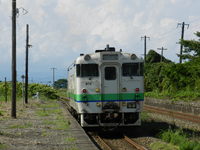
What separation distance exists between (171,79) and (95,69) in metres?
25.3

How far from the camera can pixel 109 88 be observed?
14.6 meters

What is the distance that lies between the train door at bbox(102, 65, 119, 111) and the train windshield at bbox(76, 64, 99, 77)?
0.32 meters

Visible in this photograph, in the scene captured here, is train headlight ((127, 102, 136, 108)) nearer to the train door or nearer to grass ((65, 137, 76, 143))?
the train door

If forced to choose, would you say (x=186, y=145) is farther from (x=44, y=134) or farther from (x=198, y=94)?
(x=198, y=94)

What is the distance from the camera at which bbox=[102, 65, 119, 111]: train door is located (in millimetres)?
14523

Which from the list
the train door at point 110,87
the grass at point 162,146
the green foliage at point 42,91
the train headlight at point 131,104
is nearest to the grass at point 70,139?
the train door at point 110,87

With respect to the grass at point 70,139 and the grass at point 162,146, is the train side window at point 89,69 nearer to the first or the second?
the grass at point 70,139

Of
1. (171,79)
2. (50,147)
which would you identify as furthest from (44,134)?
(171,79)

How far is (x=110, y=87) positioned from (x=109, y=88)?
58mm

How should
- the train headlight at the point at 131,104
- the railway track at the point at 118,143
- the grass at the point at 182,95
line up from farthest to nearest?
1. the grass at the point at 182,95
2. the train headlight at the point at 131,104
3. the railway track at the point at 118,143

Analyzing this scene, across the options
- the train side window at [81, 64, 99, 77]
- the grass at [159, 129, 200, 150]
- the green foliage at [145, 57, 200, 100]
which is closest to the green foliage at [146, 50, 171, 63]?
the green foliage at [145, 57, 200, 100]

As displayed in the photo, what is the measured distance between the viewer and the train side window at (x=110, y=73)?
1474 cm

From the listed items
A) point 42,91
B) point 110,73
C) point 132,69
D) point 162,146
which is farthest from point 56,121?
point 42,91

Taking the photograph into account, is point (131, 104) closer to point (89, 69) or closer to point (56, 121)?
point (89, 69)
